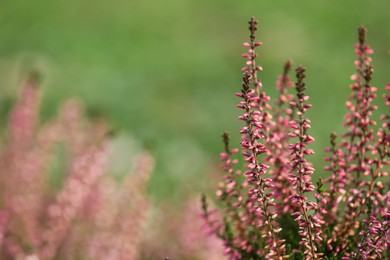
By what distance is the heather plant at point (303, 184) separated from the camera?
2.97 m

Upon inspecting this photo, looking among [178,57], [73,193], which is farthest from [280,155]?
[178,57]

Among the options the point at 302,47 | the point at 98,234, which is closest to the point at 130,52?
the point at 302,47

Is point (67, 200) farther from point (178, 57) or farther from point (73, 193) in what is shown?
point (178, 57)

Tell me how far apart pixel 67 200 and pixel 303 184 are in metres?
2.58

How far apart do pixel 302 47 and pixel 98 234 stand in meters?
11.3

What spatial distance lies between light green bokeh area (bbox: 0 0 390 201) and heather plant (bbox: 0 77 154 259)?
10.6ft

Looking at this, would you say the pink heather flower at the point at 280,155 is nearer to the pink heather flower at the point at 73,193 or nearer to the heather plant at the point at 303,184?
the heather plant at the point at 303,184

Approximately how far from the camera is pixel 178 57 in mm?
15758

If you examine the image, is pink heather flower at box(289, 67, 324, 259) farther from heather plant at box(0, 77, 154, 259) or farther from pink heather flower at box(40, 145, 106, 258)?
pink heather flower at box(40, 145, 106, 258)

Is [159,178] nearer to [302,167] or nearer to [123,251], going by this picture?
[123,251]

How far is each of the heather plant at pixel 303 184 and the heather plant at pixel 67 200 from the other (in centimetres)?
133

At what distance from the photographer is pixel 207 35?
16.8 meters

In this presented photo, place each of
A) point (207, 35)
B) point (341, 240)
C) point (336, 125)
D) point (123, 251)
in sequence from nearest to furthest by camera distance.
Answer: point (341, 240) → point (123, 251) → point (336, 125) → point (207, 35)

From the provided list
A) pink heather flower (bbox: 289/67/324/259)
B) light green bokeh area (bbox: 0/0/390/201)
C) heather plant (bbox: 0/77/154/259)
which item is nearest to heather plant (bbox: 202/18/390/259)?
pink heather flower (bbox: 289/67/324/259)
